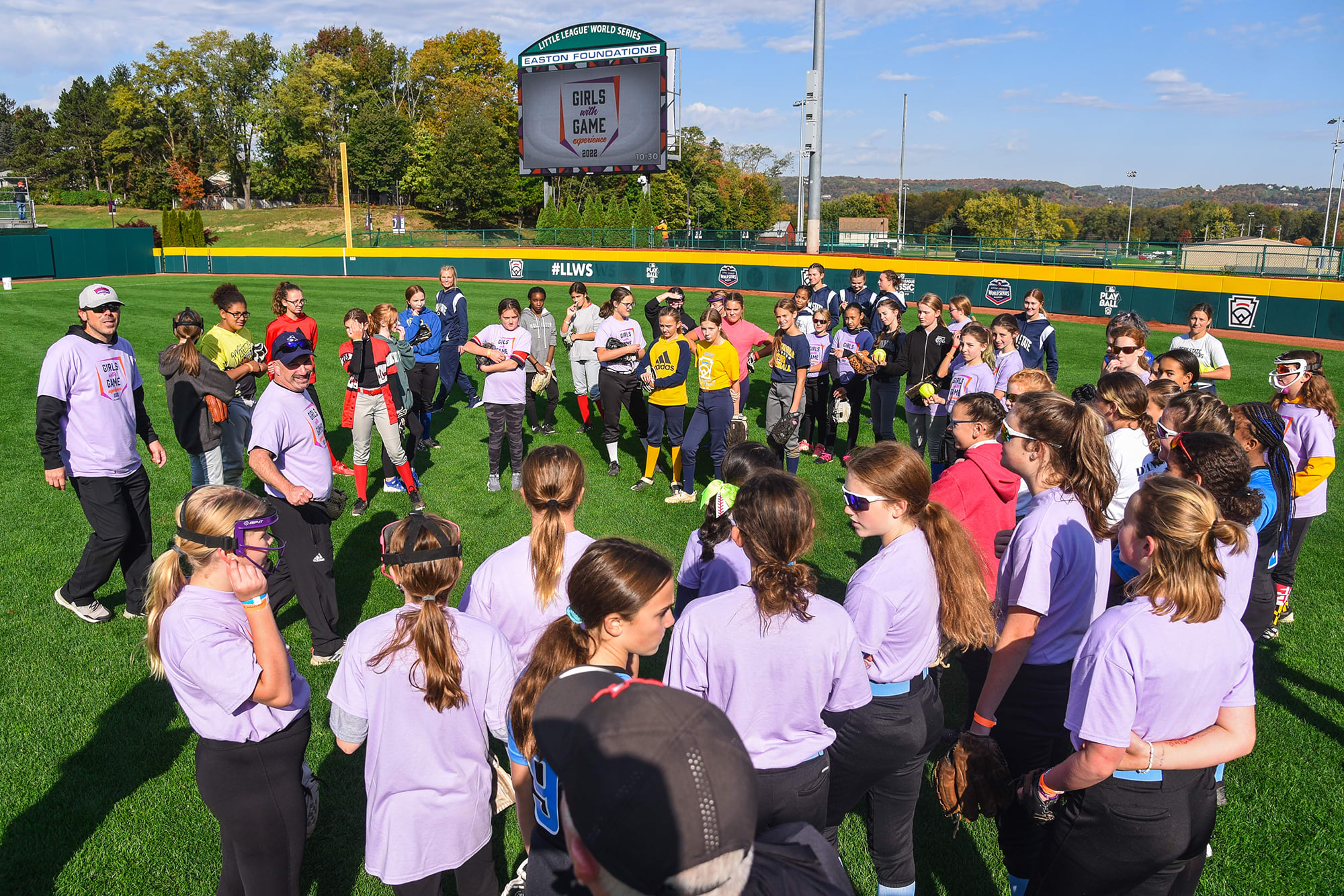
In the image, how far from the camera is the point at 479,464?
34.5 feet

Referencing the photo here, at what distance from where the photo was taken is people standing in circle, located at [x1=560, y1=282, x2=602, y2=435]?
11.4 m

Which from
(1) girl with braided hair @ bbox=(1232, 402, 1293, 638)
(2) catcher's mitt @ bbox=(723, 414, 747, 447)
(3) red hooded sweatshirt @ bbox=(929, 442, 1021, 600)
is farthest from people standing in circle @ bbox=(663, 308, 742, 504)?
(1) girl with braided hair @ bbox=(1232, 402, 1293, 638)

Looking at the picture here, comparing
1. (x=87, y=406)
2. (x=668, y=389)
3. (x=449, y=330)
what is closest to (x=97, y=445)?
(x=87, y=406)

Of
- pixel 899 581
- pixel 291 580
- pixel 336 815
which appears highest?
pixel 899 581

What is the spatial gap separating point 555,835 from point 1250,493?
321 centimetres

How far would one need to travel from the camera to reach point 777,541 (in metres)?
2.79

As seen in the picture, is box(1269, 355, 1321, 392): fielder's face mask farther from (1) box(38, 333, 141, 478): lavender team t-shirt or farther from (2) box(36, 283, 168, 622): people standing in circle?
(1) box(38, 333, 141, 478): lavender team t-shirt

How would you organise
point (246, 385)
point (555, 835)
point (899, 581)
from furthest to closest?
point (246, 385), point (899, 581), point (555, 835)

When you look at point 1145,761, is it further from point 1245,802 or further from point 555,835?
point 1245,802

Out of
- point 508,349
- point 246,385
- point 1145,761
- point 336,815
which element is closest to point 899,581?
point 1145,761

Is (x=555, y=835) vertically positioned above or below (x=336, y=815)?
above

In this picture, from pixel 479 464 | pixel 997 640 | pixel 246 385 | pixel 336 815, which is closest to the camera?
pixel 997 640

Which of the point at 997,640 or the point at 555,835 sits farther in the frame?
the point at 997,640

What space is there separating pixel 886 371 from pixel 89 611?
842 cm
